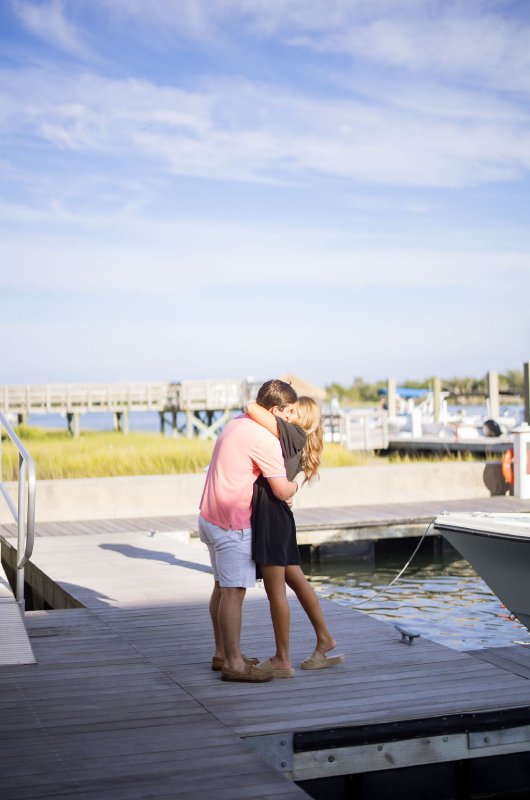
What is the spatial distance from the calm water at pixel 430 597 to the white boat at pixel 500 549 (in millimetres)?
857

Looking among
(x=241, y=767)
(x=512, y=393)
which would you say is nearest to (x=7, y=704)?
(x=241, y=767)

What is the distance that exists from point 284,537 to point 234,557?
1.03 feet

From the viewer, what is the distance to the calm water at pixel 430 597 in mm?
10461

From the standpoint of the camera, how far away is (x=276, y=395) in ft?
19.5

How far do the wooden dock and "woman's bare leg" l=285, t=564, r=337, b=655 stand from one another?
0.57ft

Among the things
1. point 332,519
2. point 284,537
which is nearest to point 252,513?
point 284,537

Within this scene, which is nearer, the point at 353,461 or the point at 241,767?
the point at 241,767

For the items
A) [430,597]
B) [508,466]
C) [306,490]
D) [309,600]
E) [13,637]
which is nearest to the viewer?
[309,600]

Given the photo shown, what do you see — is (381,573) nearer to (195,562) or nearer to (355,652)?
(195,562)

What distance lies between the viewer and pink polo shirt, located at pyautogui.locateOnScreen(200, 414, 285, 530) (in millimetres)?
5844

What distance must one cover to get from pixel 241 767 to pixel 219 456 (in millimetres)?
1889

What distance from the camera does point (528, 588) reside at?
8.93 metres

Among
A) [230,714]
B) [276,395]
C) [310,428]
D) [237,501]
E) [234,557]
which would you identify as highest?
[276,395]

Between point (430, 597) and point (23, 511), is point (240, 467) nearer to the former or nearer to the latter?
point (23, 511)
